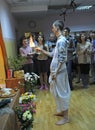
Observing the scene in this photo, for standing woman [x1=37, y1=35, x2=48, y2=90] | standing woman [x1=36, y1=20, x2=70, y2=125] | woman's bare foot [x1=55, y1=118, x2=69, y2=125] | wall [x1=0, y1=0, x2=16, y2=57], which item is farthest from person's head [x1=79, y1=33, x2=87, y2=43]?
woman's bare foot [x1=55, y1=118, x2=69, y2=125]

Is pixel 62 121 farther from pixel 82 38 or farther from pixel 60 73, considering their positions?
pixel 82 38

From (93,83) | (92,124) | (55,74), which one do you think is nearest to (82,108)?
(92,124)

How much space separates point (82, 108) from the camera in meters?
5.00

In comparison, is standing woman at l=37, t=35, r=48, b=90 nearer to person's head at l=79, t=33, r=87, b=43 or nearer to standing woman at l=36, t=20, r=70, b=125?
person's head at l=79, t=33, r=87, b=43

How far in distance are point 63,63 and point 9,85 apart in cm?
174

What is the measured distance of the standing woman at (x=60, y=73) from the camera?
13.1 feet

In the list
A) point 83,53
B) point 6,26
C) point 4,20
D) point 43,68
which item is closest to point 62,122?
point 83,53

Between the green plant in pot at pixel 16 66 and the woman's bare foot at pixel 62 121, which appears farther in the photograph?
the green plant in pot at pixel 16 66

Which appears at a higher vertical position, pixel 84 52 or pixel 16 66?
pixel 84 52

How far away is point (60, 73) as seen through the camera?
407 centimetres

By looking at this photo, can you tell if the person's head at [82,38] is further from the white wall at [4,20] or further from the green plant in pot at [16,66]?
the white wall at [4,20]

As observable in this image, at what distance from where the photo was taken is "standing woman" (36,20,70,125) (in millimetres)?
3996

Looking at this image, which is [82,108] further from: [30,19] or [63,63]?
[30,19]

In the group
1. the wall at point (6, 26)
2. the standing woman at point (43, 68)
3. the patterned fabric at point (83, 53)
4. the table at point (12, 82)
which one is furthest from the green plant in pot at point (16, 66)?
the patterned fabric at point (83, 53)
